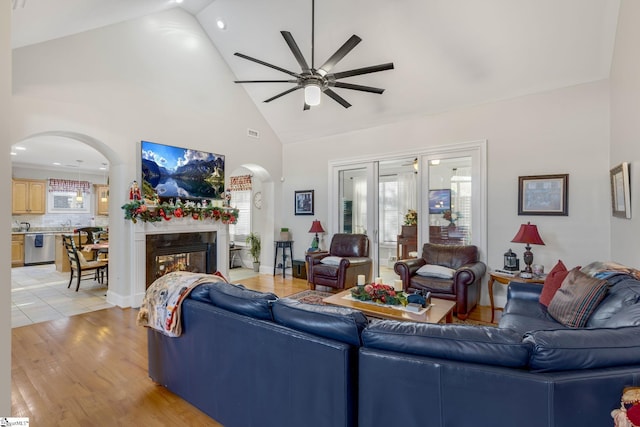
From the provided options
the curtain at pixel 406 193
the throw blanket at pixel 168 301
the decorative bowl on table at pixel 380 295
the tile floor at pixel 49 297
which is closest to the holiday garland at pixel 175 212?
the tile floor at pixel 49 297

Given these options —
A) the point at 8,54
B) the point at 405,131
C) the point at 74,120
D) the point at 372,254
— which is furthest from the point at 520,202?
the point at 74,120

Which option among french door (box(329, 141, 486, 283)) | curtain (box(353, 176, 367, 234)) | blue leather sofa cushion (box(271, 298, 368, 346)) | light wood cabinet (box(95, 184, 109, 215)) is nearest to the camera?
blue leather sofa cushion (box(271, 298, 368, 346))

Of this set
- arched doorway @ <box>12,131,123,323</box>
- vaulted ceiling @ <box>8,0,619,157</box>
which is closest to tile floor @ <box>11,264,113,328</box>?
arched doorway @ <box>12,131,123,323</box>

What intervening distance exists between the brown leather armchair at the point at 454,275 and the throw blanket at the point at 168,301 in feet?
8.69

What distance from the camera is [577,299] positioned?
2.35 m

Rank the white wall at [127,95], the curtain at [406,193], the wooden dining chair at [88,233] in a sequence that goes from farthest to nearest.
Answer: the wooden dining chair at [88,233] < the curtain at [406,193] < the white wall at [127,95]

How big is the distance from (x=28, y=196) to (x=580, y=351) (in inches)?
435

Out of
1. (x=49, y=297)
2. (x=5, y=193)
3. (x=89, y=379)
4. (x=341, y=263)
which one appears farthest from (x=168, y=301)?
(x=49, y=297)

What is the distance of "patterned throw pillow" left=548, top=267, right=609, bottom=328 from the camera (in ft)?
7.36

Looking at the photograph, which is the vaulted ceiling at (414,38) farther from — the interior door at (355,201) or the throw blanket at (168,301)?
the throw blanket at (168,301)

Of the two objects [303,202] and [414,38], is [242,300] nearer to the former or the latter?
[414,38]

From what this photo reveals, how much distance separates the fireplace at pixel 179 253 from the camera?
4.64 m

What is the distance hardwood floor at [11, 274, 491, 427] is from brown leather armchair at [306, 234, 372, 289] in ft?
8.99

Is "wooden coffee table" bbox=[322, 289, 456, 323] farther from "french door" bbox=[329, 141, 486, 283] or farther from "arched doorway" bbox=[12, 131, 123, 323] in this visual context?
"arched doorway" bbox=[12, 131, 123, 323]
